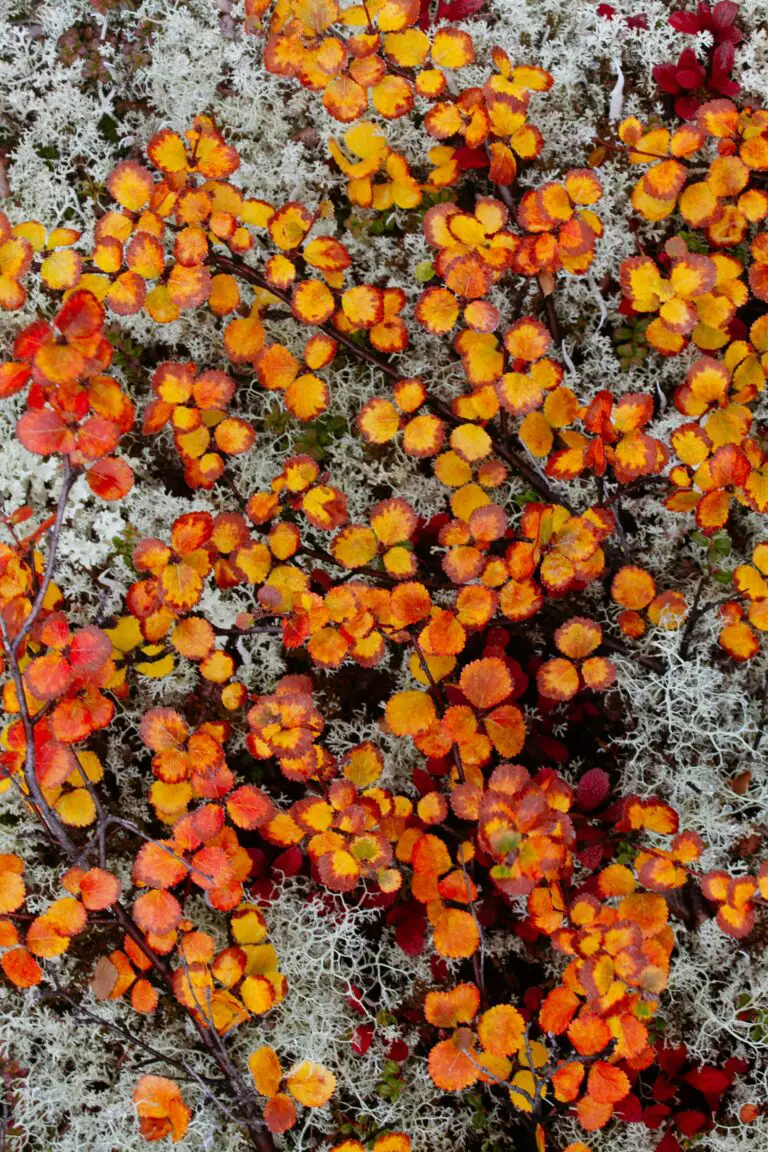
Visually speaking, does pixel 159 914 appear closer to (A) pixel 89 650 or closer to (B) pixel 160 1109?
(B) pixel 160 1109

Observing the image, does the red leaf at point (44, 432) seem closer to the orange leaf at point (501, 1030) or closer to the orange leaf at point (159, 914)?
the orange leaf at point (159, 914)

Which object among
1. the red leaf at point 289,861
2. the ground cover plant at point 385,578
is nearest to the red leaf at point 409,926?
the ground cover plant at point 385,578

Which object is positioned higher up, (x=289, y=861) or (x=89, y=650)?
(x=89, y=650)

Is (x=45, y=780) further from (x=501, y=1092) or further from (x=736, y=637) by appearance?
(x=736, y=637)

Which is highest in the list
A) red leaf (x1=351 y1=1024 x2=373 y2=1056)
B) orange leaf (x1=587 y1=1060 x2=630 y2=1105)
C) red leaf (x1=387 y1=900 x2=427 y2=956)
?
red leaf (x1=387 y1=900 x2=427 y2=956)

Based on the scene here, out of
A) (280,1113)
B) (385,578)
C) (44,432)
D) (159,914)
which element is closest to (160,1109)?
(280,1113)

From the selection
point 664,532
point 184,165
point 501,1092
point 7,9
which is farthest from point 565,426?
point 7,9

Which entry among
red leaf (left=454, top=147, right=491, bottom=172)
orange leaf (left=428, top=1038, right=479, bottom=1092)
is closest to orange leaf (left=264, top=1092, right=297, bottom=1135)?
orange leaf (left=428, top=1038, right=479, bottom=1092)

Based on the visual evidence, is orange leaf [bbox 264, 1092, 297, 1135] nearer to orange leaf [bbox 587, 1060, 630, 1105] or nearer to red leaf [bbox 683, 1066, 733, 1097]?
orange leaf [bbox 587, 1060, 630, 1105]

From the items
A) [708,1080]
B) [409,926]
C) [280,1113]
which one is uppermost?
[409,926]
